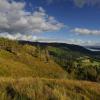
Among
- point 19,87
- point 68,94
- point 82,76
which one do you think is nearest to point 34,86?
point 19,87

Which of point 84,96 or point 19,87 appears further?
point 19,87

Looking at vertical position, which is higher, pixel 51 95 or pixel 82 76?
pixel 51 95

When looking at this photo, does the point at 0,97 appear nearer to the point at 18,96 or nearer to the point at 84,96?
the point at 18,96

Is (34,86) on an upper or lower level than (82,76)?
upper

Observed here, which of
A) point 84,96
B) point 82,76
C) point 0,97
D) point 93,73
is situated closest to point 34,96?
point 0,97

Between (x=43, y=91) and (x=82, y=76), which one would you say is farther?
(x=82, y=76)

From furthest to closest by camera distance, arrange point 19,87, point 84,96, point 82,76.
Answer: point 82,76 → point 19,87 → point 84,96

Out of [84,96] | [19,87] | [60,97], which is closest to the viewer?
[60,97]

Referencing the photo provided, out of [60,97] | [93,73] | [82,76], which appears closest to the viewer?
[60,97]

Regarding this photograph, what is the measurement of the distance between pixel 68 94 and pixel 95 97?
3.12 ft

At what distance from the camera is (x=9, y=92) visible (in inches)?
354

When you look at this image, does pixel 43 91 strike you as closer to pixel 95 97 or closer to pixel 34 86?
pixel 34 86

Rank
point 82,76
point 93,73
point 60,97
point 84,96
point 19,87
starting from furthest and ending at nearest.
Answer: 1. point 82,76
2. point 93,73
3. point 19,87
4. point 84,96
5. point 60,97

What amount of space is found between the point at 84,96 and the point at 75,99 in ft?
1.47
